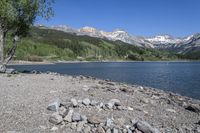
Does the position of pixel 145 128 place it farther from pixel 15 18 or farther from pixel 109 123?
pixel 15 18

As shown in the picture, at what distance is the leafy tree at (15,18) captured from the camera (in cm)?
4341

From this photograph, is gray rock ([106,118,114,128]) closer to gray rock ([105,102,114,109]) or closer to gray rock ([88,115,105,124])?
gray rock ([88,115,105,124])

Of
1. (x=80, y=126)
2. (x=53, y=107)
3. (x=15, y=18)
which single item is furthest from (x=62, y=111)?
(x=15, y=18)

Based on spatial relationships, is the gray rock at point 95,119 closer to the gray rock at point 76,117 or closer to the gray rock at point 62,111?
the gray rock at point 76,117

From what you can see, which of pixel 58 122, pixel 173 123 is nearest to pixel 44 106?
pixel 58 122

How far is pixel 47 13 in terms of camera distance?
47.3 meters

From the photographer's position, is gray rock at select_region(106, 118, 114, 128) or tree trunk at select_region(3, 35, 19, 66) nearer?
gray rock at select_region(106, 118, 114, 128)

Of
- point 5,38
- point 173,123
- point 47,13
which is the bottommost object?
point 173,123

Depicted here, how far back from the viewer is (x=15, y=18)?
4516 centimetres

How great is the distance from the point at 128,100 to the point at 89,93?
333cm

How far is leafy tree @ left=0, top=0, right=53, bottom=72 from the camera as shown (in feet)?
142

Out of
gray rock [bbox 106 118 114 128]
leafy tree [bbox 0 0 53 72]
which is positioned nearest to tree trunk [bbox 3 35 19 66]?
leafy tree [bbox 0 0 53 72]

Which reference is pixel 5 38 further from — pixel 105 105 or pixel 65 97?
pixel 105 105

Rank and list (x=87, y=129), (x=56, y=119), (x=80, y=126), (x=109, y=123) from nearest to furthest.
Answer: (x=87, y=129)
(x=80, y=126)
(x=109, y=123)
(x=56, y=119)
